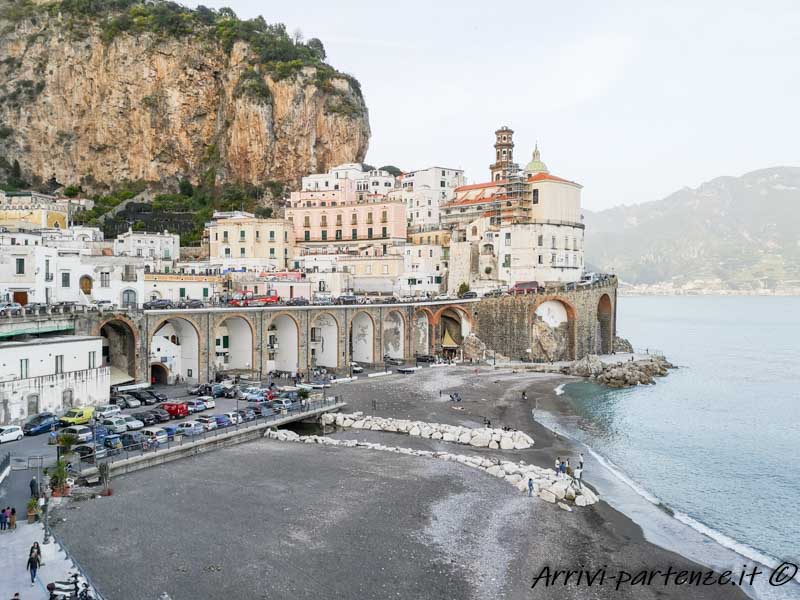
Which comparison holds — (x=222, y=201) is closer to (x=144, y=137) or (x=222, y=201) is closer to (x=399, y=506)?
(x=144, y=137)

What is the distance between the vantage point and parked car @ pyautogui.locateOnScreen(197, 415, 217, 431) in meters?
38.8

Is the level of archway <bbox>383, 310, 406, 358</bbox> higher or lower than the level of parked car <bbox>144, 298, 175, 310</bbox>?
lower

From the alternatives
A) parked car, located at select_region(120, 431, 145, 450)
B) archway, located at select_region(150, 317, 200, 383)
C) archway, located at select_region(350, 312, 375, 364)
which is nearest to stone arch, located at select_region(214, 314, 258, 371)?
archway, located at select_region(150, 317, 200, 383)

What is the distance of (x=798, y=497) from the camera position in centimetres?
3484

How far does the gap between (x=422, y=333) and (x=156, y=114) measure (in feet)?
214

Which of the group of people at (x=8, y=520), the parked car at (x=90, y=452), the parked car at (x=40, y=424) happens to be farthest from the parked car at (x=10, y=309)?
the group of people at (x=8, y=520)

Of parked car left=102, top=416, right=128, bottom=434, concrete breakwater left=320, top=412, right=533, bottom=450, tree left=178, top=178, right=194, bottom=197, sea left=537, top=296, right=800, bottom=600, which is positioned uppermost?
tree left=178, top=178, right=194, bottom=197

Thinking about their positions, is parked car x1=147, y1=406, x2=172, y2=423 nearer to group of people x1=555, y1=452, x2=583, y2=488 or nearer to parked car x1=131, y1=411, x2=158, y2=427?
parked car x1=131, y1=411, x2=158, y2=427

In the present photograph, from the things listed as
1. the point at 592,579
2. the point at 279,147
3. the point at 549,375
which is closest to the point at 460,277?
the point at 549,375

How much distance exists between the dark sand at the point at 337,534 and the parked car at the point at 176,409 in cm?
616

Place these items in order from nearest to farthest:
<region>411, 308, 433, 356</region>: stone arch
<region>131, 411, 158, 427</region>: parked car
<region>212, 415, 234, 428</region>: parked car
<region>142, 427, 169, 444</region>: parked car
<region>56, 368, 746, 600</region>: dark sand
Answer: <region>56, 368, 746, 600</region>: dark sand, <region>142, 427, 169, 444</region>: parked car, <region>131, 411, 158, 427</region>: parked car, <region>212, 415, 234, 428</region>: parked car, <region>411, 308, 433, 356</region>: stone arch

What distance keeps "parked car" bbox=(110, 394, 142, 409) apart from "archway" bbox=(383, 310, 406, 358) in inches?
1269

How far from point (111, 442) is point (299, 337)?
2676cm

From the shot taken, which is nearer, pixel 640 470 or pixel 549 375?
pixel 640 470
